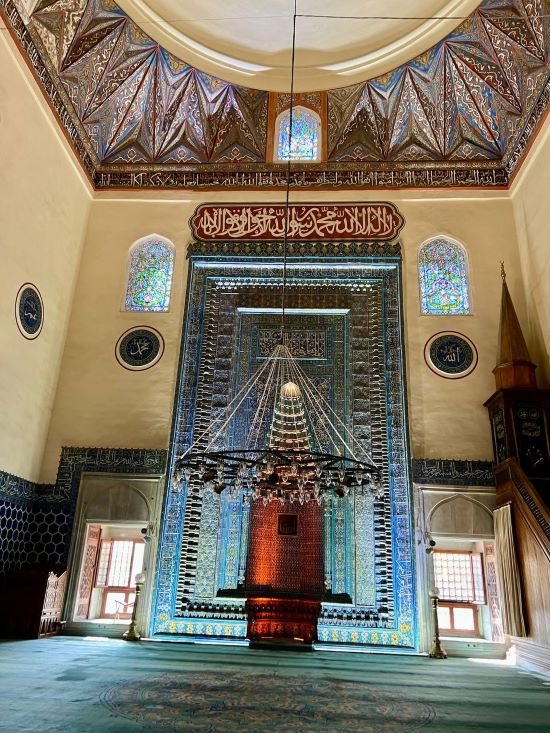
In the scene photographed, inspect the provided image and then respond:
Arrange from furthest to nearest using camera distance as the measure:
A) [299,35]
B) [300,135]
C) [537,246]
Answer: [300,135], [299,35], [537,246]

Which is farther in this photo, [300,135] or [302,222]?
[300,135]

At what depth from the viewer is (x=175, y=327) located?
6.05 m

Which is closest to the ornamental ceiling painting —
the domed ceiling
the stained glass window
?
the domed ceiling

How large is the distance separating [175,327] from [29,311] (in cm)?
145

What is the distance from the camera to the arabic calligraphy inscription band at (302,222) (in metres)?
6.34

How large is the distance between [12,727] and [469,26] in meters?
6.90

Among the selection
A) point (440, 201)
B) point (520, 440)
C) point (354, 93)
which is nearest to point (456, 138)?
point (440, 201)

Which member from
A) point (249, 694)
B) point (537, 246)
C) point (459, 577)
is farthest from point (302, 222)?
point (249, 694)

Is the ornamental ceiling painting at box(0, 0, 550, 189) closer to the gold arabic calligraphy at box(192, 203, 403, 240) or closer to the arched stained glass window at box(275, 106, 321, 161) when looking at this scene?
the arched stained glass window at box(275, 106, 321, 161)

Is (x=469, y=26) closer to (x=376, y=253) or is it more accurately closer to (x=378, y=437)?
(x=376, y=253)

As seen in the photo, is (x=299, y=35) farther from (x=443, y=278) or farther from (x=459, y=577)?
(x=459, y=577)

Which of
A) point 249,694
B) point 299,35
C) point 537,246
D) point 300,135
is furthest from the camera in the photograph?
point 300,135

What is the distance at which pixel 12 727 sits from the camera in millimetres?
2000

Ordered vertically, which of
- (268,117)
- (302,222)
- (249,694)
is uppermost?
(268,117)
